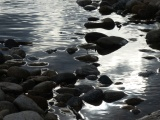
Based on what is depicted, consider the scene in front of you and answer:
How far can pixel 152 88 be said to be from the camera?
373 inches

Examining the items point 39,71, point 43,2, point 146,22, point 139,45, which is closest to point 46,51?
point 39,71

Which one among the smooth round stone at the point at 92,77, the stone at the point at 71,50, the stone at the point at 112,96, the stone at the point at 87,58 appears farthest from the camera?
the stone at the point at 71,50

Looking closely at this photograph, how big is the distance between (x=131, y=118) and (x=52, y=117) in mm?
1531

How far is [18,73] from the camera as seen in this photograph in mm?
9992

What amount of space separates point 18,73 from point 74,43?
408cm

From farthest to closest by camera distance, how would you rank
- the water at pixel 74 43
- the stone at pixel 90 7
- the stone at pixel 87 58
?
the stone at pixel 90 7
the stone at pixel 87 58
the water at pixel 74 43

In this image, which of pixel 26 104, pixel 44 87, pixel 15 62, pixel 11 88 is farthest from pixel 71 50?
pixel 26 104

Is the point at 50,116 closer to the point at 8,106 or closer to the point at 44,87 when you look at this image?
the point at 8,106

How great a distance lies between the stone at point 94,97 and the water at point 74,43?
0.58 feet

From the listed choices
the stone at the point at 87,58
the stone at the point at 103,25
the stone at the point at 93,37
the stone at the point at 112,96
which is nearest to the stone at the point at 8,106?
the stone at the point at 112,96

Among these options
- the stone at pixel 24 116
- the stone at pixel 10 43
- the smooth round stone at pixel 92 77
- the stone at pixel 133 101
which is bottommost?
the stone at pixel 133 101

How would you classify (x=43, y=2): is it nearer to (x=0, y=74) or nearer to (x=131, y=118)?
(x=0, y=74)

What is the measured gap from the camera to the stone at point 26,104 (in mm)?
7852

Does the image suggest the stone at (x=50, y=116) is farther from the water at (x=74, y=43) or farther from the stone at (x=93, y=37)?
the stone at (x=93, y=37)
